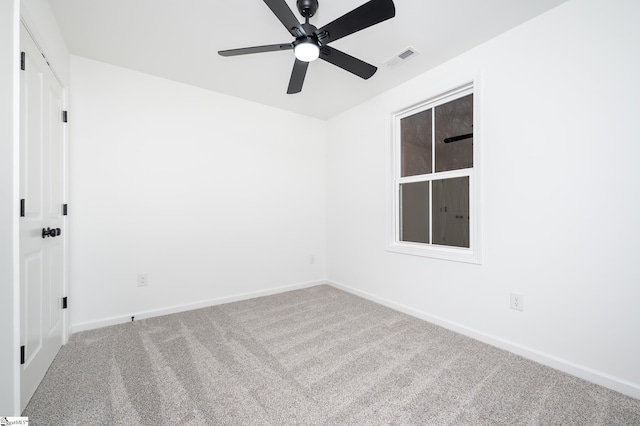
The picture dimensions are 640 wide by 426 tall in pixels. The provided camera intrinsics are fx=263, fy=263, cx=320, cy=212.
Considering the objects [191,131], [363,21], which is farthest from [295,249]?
[363,21]

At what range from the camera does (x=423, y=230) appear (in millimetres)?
2812

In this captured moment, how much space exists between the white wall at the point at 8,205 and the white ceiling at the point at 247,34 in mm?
802

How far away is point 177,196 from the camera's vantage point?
2.90 meters

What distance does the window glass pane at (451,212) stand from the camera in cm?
244

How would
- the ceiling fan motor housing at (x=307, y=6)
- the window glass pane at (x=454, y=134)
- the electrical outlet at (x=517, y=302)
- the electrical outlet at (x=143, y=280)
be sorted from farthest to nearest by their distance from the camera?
the electrical outlet at (x=143, y=280), the window glass pane at (x=454, y=134), the electrical outlet at (x=517, y=302), the ceiling fan motor housing at (x=307, y=6)

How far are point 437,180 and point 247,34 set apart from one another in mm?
2163

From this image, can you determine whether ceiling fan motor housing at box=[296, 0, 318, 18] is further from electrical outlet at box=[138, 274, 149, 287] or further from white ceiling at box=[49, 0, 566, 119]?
electrical outlet at box=[138, 274, 149, 287]

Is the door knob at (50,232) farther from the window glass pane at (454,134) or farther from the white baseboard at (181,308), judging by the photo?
the window glass pane at (454,134)

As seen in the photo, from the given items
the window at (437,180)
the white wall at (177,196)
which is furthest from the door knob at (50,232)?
the window at (437,180)

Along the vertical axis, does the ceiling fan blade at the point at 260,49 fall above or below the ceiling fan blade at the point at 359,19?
below

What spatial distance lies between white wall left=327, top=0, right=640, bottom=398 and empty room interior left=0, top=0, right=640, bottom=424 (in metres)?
0.01

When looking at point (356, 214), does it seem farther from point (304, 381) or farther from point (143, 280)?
point (143, 280)

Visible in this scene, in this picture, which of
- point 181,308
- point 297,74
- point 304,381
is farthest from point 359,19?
point 181,308

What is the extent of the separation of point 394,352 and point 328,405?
0.77 meters
